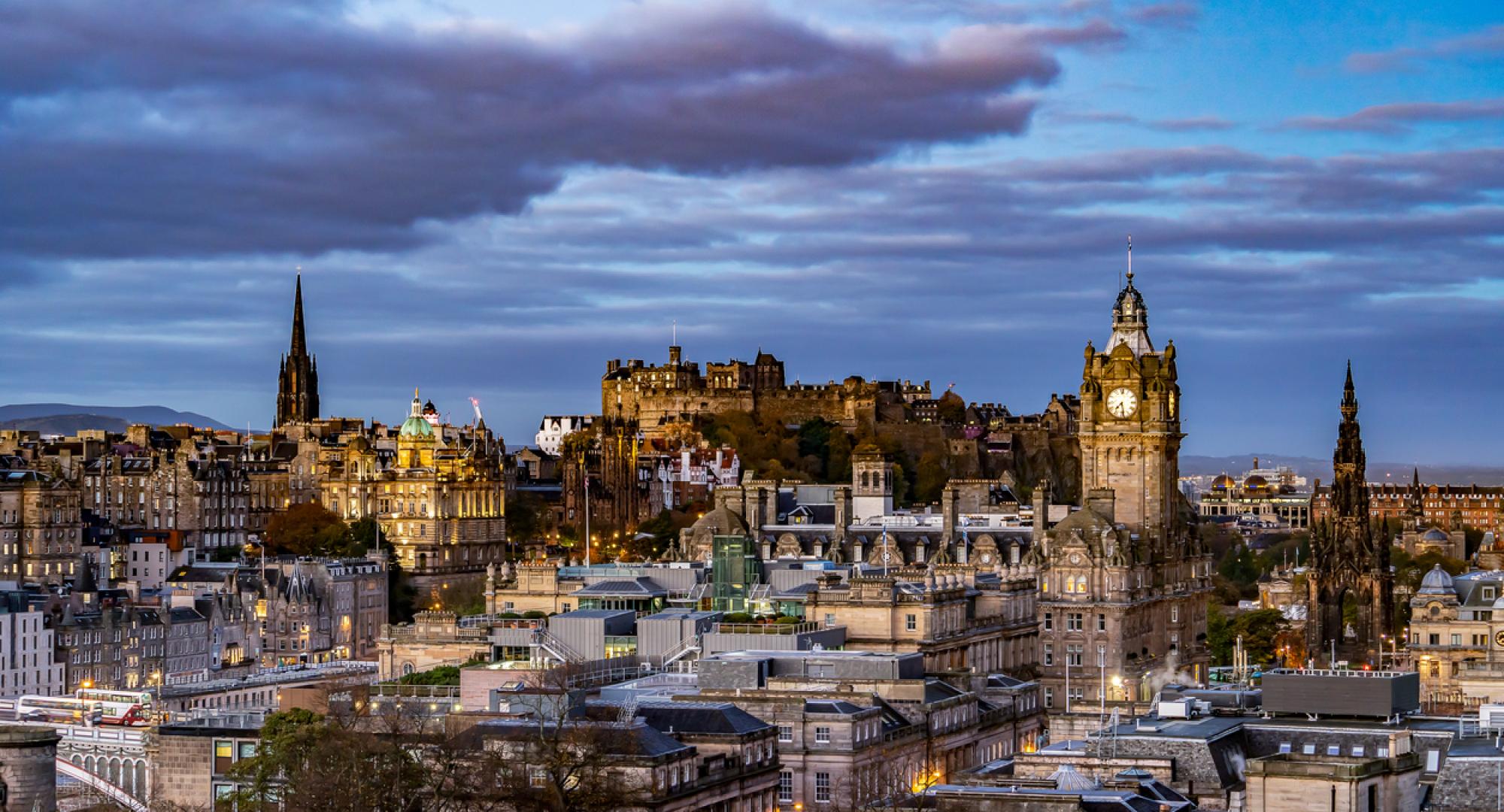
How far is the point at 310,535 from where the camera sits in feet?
622

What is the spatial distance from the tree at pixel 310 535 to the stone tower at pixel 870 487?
141ft

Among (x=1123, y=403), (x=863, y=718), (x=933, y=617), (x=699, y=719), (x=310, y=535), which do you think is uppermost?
(x=1123, y=403)

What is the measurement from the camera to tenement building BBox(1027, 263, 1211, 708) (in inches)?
4961

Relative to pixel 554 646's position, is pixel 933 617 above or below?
above

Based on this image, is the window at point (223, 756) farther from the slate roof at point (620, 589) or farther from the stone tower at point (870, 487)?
the stone tower at point (870, 487)

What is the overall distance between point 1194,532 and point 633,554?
42.7m

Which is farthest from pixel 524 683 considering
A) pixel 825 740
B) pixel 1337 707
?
pixel 1337 707

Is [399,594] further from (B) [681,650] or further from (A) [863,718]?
(A) [863,718]

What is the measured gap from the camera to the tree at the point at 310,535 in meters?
187

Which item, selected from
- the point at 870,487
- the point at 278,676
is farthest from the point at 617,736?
the point at 870,487

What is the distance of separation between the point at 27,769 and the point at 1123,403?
79.1 metres

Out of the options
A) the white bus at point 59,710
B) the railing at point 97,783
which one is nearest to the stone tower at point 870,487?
the white bus at point 59,710

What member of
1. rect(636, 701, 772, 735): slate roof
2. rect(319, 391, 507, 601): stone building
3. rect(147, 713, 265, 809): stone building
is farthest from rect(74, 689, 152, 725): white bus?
rect(319, 391, 507, 601): stone building

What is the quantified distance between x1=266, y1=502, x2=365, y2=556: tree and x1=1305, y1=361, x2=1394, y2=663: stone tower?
227ft
